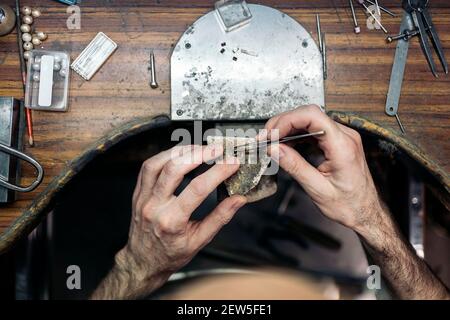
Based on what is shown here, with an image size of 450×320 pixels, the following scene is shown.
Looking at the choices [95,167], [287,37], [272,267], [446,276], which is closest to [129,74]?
[287,37]

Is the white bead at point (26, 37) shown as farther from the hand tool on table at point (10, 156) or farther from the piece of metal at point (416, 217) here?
the piece of metal at point (416, 217)

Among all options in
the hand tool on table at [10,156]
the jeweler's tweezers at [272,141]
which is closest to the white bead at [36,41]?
the hand tool on table at [10,156]

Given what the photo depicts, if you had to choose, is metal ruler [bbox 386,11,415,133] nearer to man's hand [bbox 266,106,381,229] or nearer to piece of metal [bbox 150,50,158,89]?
man's hand [bbox 266,106,381,229]

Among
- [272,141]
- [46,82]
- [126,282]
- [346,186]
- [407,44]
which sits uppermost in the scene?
[407,44]

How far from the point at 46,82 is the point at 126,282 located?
2.10 feet

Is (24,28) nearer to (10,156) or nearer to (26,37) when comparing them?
(26,37)

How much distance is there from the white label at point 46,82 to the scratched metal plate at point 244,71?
33 cm

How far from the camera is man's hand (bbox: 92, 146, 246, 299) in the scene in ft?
3.53

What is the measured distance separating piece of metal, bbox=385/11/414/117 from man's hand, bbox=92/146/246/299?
1.54 ft

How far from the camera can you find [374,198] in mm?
1177

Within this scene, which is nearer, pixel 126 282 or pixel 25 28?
pixel 25 28

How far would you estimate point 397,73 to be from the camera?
1216mm

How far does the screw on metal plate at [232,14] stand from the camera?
3.98 ft

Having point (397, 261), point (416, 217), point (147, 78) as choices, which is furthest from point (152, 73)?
point (416, 217)
